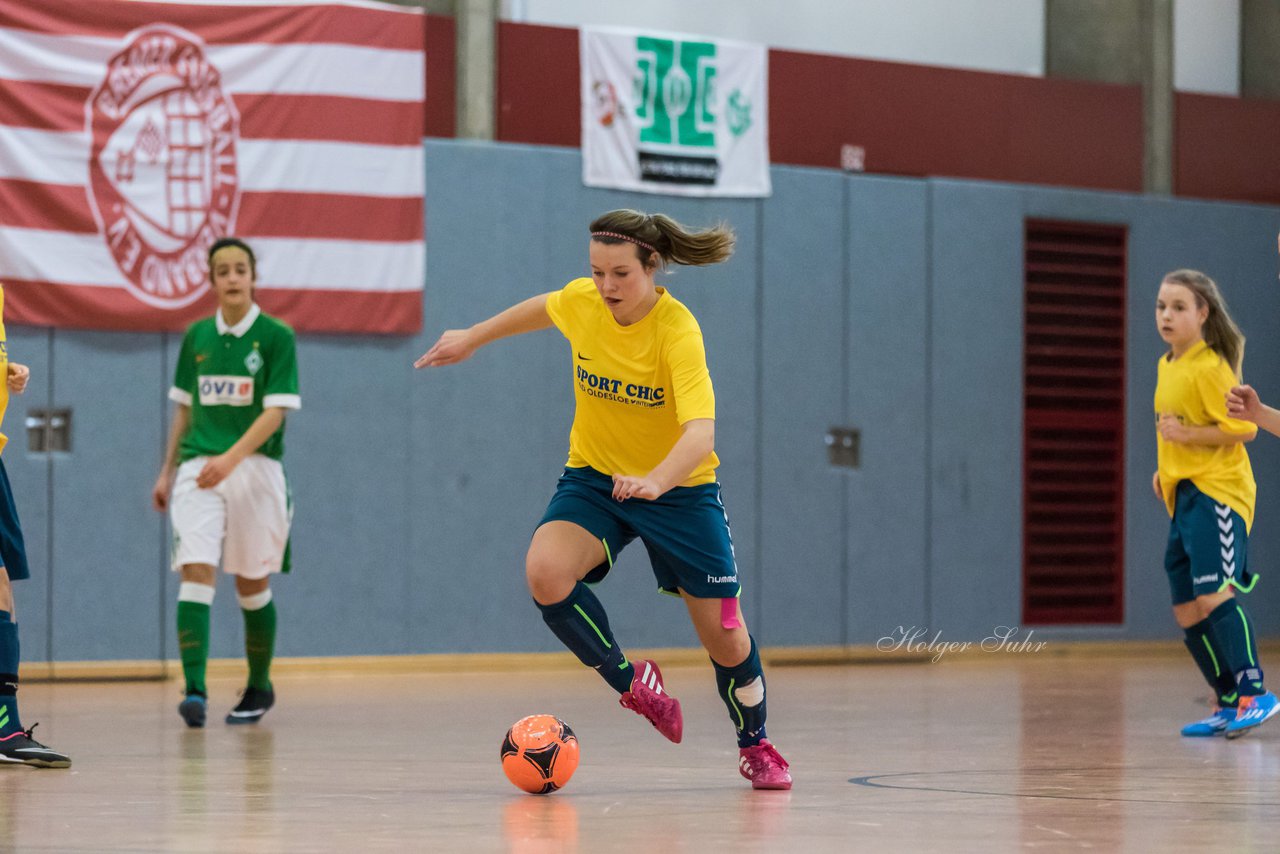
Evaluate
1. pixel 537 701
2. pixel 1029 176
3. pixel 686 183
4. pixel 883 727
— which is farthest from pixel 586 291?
pixel 1029 176

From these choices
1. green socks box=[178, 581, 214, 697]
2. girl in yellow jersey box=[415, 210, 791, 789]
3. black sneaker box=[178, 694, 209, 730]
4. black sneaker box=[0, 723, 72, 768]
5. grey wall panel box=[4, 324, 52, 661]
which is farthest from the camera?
grey wall panel box=[4, 324, 52, 661]

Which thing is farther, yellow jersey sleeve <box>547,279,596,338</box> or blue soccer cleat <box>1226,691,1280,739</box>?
blue soccer cleat <box>1226,691,1280,739</box>

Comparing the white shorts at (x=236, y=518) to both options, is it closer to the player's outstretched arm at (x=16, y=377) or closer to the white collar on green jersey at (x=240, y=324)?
the white collar on green jersey at (x=240, y=324)

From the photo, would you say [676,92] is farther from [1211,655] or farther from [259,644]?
[1211,655]

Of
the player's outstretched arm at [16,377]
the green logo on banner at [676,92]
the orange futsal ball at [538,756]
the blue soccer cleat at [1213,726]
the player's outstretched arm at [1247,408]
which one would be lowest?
the blue soccer cleat at [1213,726]

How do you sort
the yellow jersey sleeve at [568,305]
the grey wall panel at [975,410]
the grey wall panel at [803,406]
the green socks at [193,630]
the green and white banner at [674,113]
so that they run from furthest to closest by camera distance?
1. the grey wall panel at [975,410]
2. the grey wall panel at [803,406]
3. the green and white banner at [674,113]
4. the green socks at [193,630]
5. the yellow jersey sleeve at [568,305]

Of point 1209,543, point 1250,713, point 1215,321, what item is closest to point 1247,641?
point 1250,713

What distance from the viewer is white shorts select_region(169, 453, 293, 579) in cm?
717

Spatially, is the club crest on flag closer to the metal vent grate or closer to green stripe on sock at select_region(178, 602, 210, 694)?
green stripe on sock at select_region(178, 602, 210, 694)

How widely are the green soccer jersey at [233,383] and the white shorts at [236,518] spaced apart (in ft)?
0.37

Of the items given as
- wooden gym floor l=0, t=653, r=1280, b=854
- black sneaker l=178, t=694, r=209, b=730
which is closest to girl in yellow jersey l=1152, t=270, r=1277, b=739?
wooden gym floor l=0, t=653, r=1280, b=854

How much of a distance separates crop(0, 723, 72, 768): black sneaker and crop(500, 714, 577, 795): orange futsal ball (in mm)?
1571

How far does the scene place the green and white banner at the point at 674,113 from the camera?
10859mm

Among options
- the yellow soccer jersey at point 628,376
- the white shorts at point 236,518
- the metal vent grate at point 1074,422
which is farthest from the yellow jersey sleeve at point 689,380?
the metal vent grate at point 1074,422
